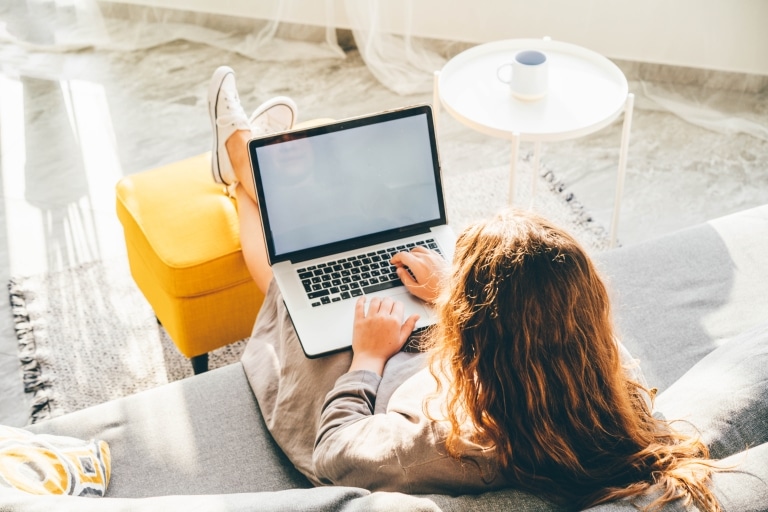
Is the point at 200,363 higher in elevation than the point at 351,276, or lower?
lower

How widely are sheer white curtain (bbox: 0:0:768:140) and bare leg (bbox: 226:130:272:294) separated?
119cm

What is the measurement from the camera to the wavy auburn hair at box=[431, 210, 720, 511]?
3.00ft

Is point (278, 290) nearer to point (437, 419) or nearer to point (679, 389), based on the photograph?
point (437, 419)

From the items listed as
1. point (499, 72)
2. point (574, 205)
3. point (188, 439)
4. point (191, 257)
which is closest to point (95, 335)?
point (191, 257)

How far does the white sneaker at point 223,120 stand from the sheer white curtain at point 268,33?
1083mm

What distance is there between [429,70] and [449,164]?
1.85ft

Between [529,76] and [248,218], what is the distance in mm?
766

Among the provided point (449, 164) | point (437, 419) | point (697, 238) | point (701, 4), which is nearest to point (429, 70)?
point (449, 164)

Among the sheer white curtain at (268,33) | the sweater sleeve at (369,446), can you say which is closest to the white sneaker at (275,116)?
the sheer white curtain at (268,33)

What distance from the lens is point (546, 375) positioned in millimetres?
941

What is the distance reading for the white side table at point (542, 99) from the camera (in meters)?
1.91

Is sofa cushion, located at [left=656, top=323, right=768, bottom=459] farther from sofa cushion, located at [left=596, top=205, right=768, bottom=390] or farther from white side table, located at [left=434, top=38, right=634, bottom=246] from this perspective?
white side table, located at [left=434, top=38, right=634, bottom=246]

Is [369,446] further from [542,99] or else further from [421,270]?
[542,99]

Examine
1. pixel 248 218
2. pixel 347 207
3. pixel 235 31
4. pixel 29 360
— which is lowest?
pixel 29 360
